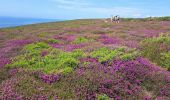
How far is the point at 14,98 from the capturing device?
9.95 metres

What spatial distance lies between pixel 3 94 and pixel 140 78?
7.11 metres

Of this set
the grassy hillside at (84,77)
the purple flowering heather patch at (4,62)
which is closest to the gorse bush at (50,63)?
the grassy hillside at (84,77)

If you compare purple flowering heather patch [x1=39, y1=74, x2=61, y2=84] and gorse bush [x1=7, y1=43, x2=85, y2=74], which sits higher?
gorse bush [x1=7, y1=43, x2=85, y2=74]

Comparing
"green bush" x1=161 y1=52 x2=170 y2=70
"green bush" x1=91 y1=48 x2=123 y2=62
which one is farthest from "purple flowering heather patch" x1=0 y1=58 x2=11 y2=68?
"green bush" x1=161 y1=52 x2=170 y2=70

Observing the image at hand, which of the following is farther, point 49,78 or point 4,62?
point 4,62

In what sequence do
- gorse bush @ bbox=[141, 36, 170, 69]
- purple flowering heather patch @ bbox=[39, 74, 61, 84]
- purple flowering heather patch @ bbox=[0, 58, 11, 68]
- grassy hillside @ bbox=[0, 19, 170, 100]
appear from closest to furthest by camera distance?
grassy hillside @ bbox=[0, 19, 170, 100] → purple flowering heather patch @ bbox=[39, 74, 61, 84] → purple flowering heather patch @ bbox=[0, 58, 11, 68] → gorse bush @ bbox=[141, 36, 170, 69]

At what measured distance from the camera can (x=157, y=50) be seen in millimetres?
19516

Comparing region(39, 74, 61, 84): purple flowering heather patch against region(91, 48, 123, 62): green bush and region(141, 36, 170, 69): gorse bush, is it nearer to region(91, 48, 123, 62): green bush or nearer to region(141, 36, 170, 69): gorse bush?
region(91, 48, 123, 62): green bush

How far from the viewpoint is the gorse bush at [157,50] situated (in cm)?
1818

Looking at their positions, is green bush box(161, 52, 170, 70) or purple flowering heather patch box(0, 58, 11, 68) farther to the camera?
green bush box(161, 52, 170, 70)

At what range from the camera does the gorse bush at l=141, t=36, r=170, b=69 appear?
59.6ft

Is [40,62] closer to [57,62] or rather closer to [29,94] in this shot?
[57,62]

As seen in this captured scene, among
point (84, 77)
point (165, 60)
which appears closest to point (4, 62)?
point (84, 77)

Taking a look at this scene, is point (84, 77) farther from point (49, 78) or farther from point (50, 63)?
point (50, 63)
